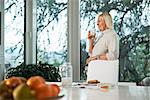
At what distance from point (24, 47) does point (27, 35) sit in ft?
0.69

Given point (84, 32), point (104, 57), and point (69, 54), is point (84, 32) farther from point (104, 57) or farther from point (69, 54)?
point (104, 57)

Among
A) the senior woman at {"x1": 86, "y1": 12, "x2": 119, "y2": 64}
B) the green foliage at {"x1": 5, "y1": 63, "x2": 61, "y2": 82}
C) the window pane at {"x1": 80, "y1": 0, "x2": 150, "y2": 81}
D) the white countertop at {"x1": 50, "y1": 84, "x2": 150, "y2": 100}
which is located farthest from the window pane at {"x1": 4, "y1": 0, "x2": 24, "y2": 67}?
the white countertop at {"x1": 50, "y1": 84, "x2": 150, "y2": 100}

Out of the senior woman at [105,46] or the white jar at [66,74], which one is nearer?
the white jar at [66,74]

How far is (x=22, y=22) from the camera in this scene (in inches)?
206

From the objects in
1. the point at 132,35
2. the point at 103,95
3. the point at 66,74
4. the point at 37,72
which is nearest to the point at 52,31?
the point at 37,72

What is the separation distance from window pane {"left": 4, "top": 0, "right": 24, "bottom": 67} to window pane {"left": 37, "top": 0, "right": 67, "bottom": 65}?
0.29m

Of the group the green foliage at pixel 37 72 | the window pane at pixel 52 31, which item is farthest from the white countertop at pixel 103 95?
the window pane at pixel 52 31

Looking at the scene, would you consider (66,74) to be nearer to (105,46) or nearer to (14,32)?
(105,46)

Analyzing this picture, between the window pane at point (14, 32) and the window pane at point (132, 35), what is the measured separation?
1.24m

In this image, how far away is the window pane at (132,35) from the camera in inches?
182

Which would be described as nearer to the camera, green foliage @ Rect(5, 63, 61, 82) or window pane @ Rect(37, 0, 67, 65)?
green foliage @ Rect(5, 63, 61, 82)

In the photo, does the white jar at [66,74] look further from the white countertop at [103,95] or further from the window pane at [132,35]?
the window pane at [132,35]

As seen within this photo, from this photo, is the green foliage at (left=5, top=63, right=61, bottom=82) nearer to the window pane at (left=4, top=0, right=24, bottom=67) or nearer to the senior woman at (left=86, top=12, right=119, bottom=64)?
the window pane at (left=4, top=0, right=24, bottom=67)

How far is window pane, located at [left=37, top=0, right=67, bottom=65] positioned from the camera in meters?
5.09
